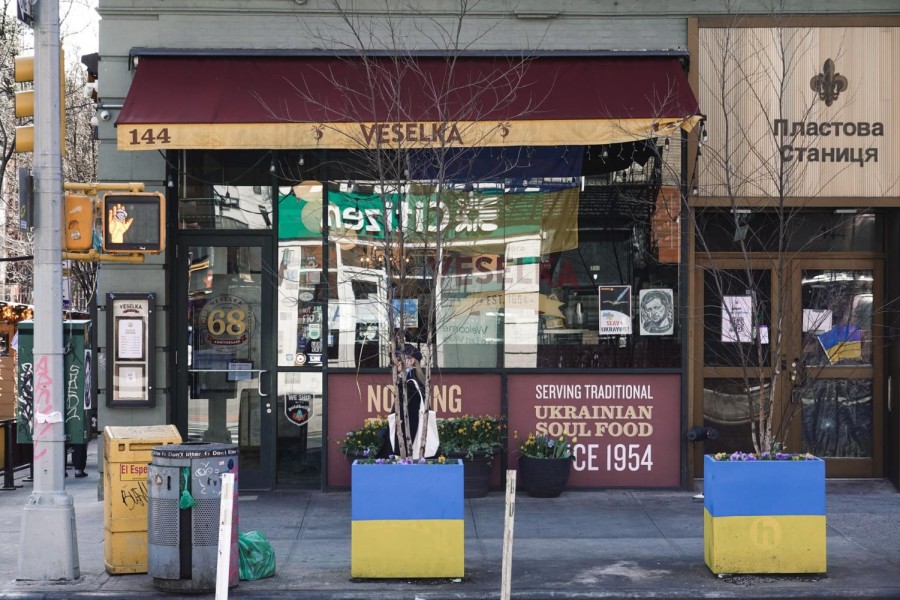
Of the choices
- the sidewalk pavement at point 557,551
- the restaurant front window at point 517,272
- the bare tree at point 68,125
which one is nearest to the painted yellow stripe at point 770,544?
the sidewalk pavement at point 557,551

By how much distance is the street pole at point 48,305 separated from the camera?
8.24 m

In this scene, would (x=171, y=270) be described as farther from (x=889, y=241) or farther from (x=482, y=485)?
(x=889, y=241)

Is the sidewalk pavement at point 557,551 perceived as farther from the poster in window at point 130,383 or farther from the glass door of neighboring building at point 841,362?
the poster in window at point 130,383

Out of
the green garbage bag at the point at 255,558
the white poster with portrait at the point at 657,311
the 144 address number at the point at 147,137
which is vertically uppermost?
the 144 address number at the point at 147,137

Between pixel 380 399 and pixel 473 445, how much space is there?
1.31 m

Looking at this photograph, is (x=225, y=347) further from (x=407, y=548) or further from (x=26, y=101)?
(x=407, y=548)

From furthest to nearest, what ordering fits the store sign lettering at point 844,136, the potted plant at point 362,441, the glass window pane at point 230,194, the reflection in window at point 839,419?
the reflection in window at point 839,419
the glass window pane at point 230,194
the store sign lettering at point 844,136
the potted plant at point 362,441

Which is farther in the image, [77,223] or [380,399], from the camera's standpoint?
[380,399]

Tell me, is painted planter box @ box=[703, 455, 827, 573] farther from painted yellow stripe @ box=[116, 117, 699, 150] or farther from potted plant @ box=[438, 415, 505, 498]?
painted yellow stripe @ box=[116, 117, 699, 150]

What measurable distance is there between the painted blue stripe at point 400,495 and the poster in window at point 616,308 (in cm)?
421

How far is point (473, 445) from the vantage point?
11273 mm

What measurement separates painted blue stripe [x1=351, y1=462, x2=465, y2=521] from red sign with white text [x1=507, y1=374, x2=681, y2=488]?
3.69 metres

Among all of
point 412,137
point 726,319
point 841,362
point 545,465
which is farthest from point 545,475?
point 412,137

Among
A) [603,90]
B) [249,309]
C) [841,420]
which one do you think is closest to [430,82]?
[603,90]
